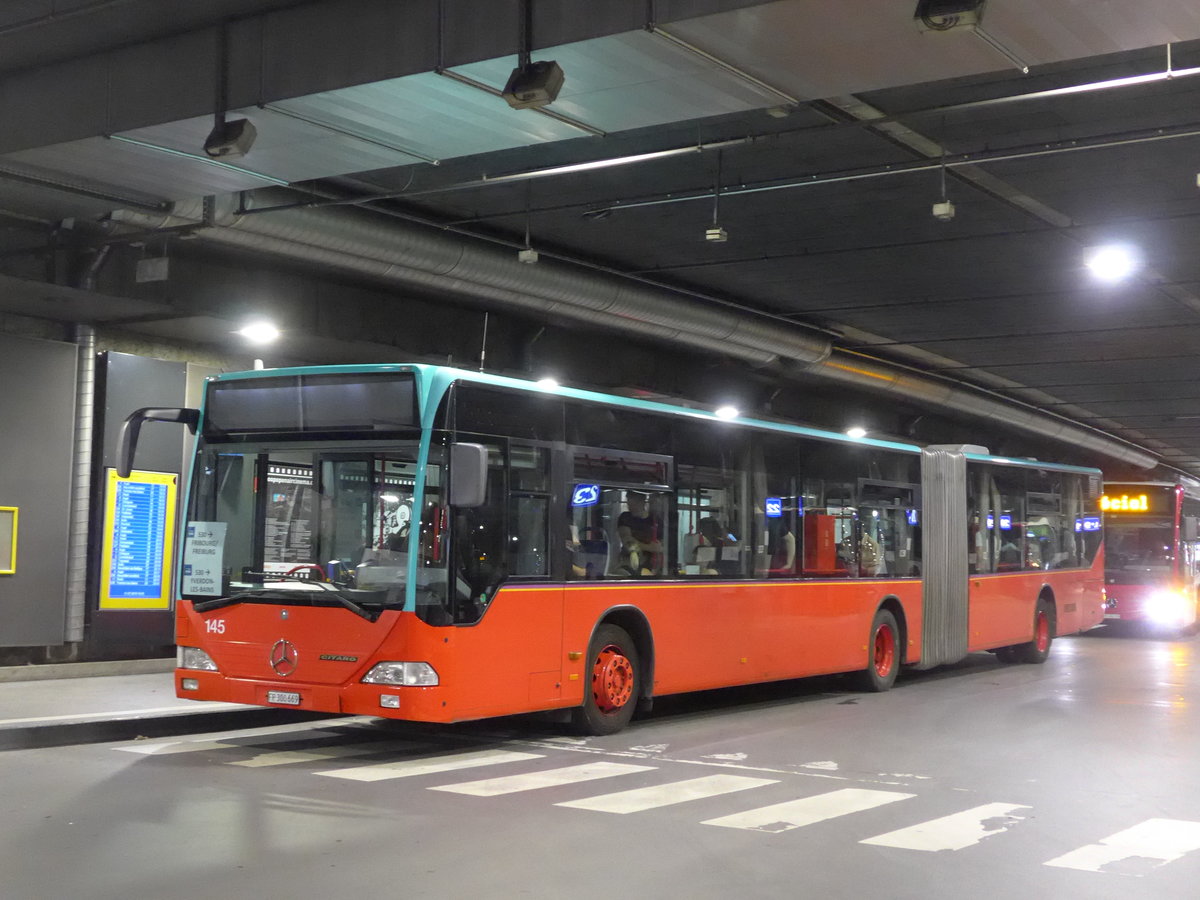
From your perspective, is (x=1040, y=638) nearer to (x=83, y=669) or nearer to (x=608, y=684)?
(x=608, y=684)

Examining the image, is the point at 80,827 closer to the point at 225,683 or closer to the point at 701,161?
the point at 225,683

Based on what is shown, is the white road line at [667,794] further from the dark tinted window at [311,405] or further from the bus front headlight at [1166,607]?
the bus front headlight at [1166,607]

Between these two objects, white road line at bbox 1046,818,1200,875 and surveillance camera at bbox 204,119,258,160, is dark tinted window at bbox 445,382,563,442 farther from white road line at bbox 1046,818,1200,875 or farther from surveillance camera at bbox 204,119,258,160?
white road line at bbox 1046,818,1200,875

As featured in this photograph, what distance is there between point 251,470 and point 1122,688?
41.7 feet

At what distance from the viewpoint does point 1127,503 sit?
31.8 metres

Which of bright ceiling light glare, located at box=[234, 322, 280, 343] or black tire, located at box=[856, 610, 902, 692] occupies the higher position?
bright ceiling light glare, located at box=[234, 322, 280, 343]

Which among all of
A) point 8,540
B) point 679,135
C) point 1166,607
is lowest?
point 1166,607

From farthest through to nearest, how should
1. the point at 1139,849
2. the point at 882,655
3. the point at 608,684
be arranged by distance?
the point at 882,655, the point at 608,684, the point at 1139,849

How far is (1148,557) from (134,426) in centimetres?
2597

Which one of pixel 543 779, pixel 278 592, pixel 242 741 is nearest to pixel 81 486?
pixel 242 741

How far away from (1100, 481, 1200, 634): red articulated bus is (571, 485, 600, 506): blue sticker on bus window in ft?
70.0

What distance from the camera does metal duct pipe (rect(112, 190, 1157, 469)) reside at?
14039mm

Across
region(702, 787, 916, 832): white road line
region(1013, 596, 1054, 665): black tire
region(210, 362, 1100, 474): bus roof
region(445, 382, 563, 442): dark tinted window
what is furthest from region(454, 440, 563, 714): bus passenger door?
region(1013, 596, 1054, 665): black tire

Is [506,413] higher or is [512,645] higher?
[506,413]
